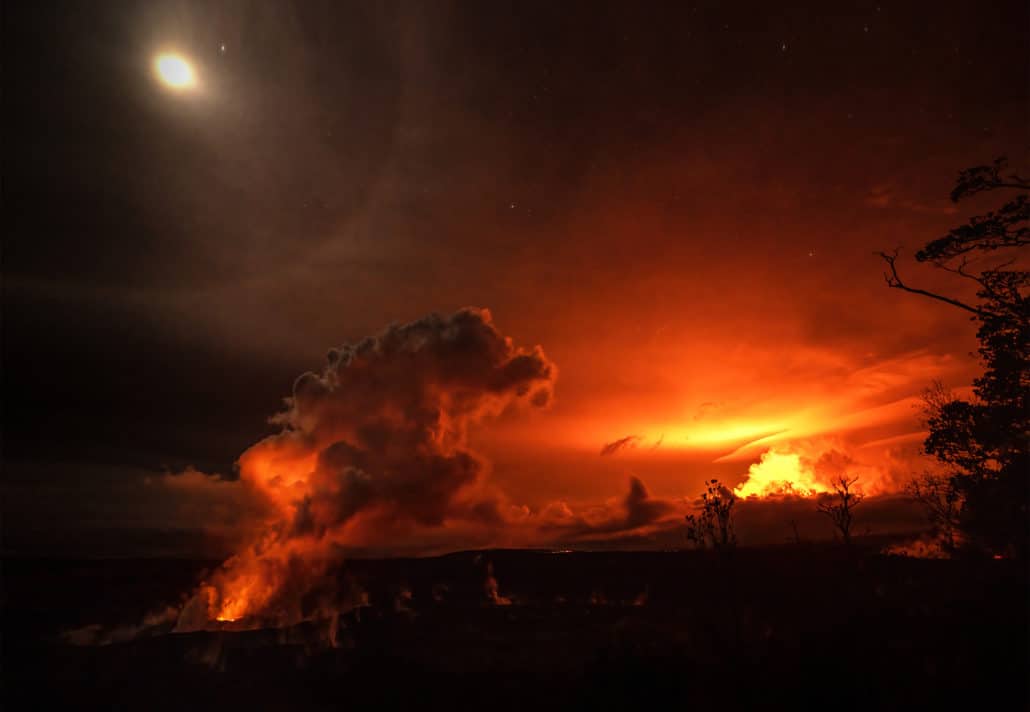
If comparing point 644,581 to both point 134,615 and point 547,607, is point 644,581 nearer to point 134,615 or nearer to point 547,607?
point 547,607

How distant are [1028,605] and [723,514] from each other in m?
38.3

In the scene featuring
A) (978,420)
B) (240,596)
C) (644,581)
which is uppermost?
(978,420)

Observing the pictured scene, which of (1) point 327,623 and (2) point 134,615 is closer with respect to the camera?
(1) point 327,623

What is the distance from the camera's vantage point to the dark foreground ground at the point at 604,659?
1939 cm

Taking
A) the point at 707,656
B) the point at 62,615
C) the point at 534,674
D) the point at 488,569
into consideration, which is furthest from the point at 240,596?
the point at 488,569

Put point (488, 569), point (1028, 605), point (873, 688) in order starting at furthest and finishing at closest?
point (488, 569)
point (1028, 605)
point (873, 688)

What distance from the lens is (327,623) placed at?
75.0 m

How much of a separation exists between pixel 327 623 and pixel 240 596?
17.0 metres

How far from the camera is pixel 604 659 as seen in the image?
25.6 meters

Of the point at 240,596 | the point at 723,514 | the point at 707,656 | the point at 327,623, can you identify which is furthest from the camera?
the point at 240,596

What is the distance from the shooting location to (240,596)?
273ft

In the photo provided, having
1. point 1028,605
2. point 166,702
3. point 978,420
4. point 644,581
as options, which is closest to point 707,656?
point 1028,605

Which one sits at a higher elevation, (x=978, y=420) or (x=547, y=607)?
(x=978, y=420)

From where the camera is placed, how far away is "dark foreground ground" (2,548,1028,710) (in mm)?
19391
